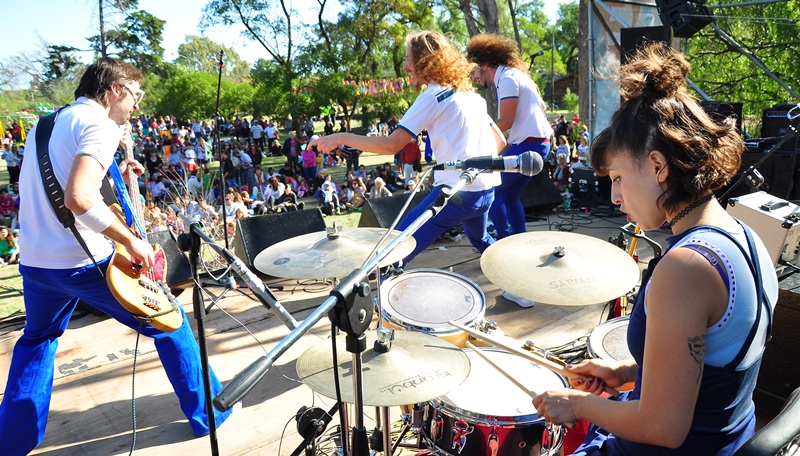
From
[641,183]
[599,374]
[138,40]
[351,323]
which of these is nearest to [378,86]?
[138,40]

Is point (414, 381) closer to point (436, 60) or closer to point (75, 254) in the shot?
point (75, 254)

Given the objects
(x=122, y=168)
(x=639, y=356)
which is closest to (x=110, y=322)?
(x=122, y=168)

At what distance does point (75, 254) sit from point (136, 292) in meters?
0.33

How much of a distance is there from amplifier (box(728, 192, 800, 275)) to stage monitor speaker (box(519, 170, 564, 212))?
3521mm

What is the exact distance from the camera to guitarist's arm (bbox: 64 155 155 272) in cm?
228

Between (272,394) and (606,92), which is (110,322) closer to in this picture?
(272,394)

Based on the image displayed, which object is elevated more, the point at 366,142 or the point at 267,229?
the point at 366,142

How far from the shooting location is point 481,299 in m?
2.79

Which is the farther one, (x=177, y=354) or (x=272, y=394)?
(x=272, y=394)

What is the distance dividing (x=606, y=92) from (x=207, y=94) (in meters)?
27.7

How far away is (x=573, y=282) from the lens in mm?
2455

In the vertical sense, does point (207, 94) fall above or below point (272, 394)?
above

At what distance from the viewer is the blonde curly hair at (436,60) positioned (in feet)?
10.9

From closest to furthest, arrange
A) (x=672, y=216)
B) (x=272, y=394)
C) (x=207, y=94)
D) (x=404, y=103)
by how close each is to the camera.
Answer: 1. (x=672, y=216)
2. (x=272, y=394)
3. (x=404, y=103)
4. (x=207, y=94)
